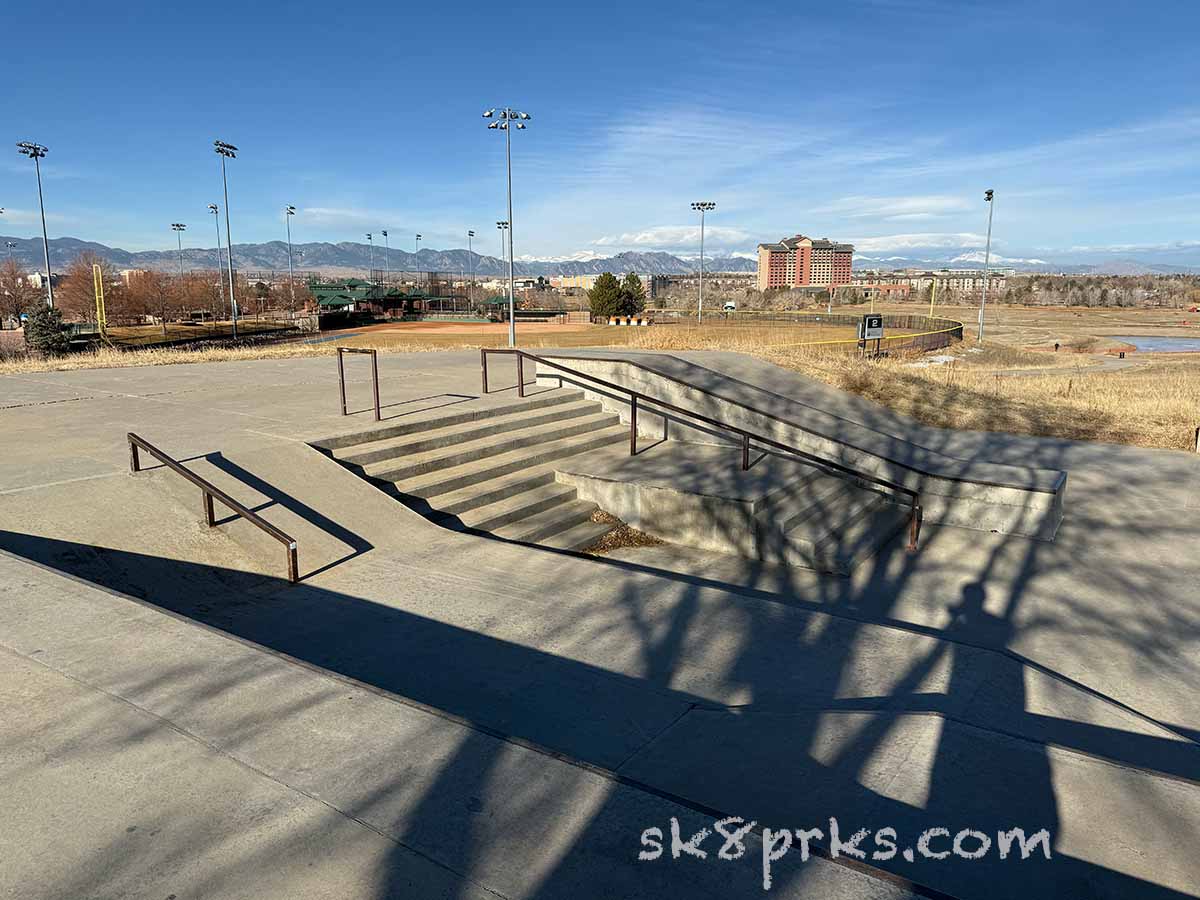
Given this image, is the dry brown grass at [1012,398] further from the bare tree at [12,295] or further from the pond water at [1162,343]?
the bare tree at [12,295]

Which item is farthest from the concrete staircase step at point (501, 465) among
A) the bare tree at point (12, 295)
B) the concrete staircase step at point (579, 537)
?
the bare tree at point (12, 295)

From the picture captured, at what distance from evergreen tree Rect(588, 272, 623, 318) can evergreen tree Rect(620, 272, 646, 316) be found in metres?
0.82

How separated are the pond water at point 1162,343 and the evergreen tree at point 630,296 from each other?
39.0 meters

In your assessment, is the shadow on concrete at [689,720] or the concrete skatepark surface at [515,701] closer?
the concrete skatepark surface at [515,701]

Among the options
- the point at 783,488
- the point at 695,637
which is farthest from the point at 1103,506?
the point at 695,637

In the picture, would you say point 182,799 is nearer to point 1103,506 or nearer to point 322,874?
point 322,874

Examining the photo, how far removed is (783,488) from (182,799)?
6609 mm

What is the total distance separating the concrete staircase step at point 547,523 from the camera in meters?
7.47

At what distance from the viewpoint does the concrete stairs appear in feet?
24.9

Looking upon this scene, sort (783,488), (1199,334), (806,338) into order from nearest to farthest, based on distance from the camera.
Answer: (783,488), (806,338), (1199,334)

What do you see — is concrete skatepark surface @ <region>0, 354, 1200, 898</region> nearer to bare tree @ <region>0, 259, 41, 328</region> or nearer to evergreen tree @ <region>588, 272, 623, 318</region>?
evergreen tree @ <region>588, 272, 623, 318</region>

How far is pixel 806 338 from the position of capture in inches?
1032

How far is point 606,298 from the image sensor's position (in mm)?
62219

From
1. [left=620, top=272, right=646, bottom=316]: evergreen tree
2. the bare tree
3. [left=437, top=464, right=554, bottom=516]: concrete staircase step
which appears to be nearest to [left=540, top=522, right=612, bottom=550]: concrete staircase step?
[left=437, top=464, right=554, bottom=516]: concrete staircase step
